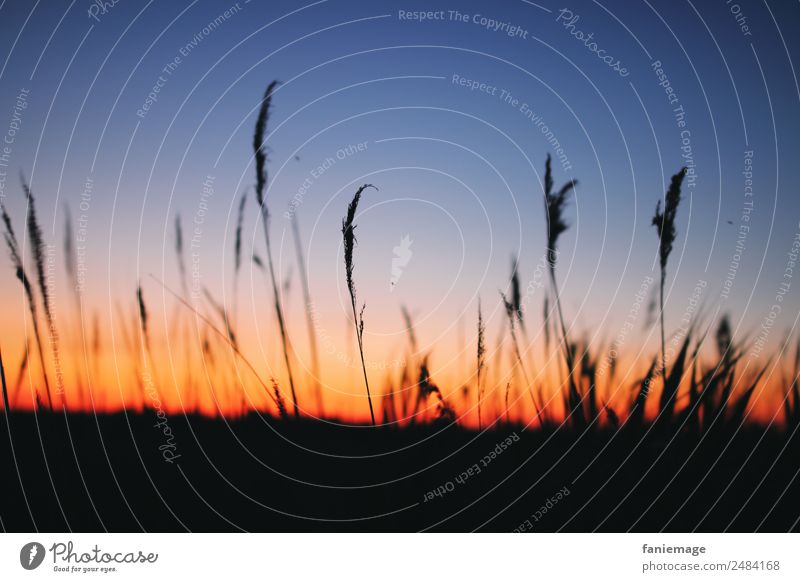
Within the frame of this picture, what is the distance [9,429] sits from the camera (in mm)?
3998

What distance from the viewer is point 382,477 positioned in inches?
164

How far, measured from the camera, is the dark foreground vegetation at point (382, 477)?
4059 mm

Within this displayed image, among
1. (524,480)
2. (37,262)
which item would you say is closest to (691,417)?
(524,480)

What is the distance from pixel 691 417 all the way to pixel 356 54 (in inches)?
103
